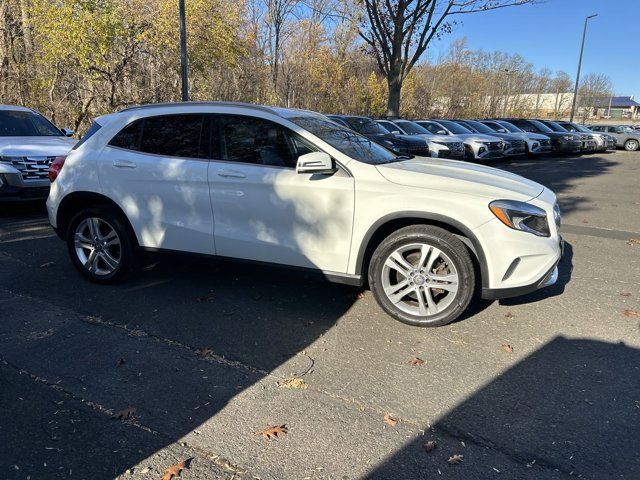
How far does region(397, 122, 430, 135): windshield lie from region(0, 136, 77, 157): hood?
1112cm

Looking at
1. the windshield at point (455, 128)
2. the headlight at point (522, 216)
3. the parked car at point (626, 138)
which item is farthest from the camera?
the parked car at point (626, 138)

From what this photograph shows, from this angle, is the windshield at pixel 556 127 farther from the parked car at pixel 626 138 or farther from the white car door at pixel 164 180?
the white car door at pixel 164 180

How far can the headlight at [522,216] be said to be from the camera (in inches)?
149

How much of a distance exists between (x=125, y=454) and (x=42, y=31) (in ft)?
57.1

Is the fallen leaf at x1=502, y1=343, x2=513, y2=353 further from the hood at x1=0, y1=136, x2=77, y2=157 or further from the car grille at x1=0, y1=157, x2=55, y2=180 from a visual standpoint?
the hood at x1=0, y1=136, x2=77, y2=157

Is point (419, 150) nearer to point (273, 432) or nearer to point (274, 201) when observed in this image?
point (274, 201)

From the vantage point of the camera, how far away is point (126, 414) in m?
2.89

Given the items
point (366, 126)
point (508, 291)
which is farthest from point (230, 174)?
point (366, 126)

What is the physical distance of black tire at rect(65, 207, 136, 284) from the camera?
192 inches

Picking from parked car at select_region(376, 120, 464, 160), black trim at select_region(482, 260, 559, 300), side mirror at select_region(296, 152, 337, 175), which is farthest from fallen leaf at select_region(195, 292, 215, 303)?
parked car at select_region(376, 120, 464, 160)

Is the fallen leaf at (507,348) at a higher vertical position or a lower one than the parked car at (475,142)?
lower

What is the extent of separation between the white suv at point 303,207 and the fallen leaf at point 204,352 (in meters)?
1.01


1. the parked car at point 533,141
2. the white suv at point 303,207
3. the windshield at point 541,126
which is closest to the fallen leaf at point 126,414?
the white suv at point 303,207

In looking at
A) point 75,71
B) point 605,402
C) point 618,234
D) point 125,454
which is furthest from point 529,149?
point 125,454
